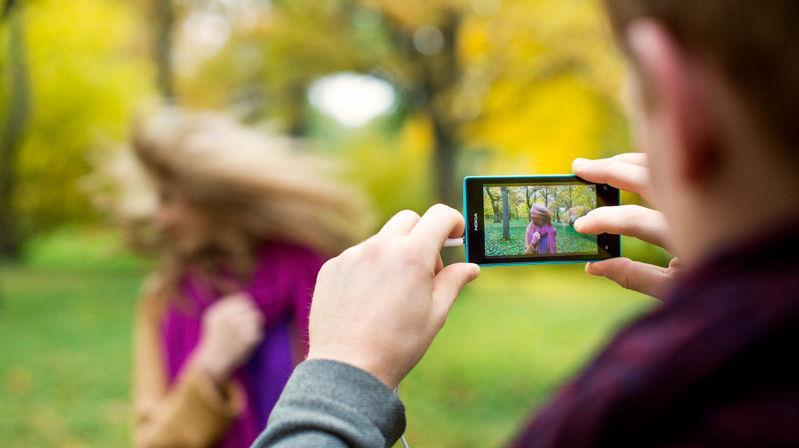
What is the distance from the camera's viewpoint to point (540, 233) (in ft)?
3.69

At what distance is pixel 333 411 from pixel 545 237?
0.45 metres

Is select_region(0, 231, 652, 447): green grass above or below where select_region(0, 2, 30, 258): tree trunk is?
below

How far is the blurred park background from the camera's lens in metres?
7.51

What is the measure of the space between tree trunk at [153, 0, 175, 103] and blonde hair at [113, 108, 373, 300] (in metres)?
8.73

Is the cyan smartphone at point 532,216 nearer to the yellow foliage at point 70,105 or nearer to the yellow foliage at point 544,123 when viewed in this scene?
the yellow foliage at point 544,123

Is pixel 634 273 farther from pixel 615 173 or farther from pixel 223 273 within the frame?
pixel 223 273

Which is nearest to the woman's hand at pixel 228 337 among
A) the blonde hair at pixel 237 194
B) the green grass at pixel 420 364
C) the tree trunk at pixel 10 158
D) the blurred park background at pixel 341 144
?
the blonde hair at pixel 237 194

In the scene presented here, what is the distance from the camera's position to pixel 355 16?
36.2ft

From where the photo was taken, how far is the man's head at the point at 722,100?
0.50m

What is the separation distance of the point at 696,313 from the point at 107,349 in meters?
7.83

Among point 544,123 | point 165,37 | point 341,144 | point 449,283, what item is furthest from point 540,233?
point 341,144

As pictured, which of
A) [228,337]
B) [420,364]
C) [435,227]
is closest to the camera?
[435,227]

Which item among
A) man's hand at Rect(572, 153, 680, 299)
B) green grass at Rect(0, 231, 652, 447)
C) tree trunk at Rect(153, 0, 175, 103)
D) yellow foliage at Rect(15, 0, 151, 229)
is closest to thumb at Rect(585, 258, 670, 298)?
man's hand at Rect(572, 153, 680, 299)

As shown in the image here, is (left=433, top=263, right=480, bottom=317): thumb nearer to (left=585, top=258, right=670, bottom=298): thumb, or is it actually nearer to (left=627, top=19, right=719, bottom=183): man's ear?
(left=585, top=258, right=670, bottom=298): thumb
